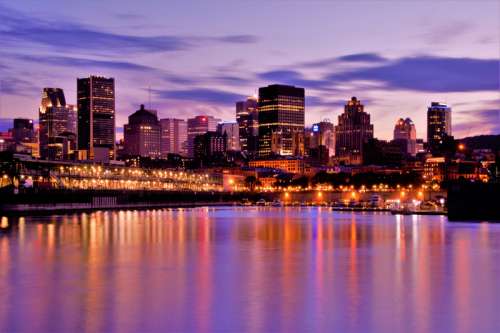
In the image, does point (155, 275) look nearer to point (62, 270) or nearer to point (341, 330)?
point (62, 270)

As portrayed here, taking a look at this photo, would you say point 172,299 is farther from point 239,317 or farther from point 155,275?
point 155,275

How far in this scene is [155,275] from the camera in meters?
38.0

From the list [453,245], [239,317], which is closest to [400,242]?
[453,245]

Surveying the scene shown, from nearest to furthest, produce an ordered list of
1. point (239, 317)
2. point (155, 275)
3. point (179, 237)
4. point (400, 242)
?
1. point (239, 317)
2. point (155, 275)
3. point (400, 242)
4. point (179, 237)

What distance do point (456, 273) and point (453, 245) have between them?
1771 centimetres

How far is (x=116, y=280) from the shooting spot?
35.8 m

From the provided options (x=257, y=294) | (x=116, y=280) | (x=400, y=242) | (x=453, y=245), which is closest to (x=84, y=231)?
(x=400, y=242)

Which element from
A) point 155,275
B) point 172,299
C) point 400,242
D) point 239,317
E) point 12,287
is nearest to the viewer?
point 239,317

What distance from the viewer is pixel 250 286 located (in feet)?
110

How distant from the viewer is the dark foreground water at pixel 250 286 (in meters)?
25.5

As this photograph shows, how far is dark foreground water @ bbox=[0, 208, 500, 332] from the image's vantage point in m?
25.5

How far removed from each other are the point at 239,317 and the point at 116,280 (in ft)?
36.7

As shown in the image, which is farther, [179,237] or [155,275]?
[179,237]

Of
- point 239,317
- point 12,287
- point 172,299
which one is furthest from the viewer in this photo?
point 12,287
